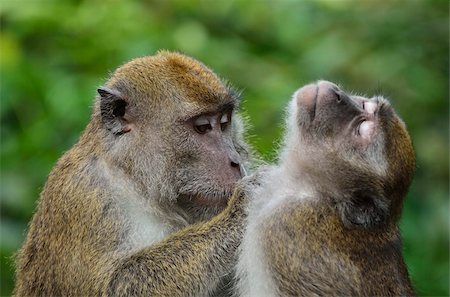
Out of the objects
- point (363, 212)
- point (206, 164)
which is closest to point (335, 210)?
point (363, 212)

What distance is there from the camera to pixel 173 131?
7082mm

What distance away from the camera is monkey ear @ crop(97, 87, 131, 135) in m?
7.10

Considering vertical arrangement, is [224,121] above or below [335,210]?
above

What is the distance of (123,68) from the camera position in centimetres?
740

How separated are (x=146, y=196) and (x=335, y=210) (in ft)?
4.21

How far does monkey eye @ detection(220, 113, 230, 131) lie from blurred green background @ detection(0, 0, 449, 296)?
253cm

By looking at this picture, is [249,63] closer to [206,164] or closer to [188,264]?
[206,164]

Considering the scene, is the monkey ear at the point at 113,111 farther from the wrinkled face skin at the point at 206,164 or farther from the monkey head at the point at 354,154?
the monkey head at the point at 354,154

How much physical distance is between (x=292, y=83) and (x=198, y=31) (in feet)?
4.01

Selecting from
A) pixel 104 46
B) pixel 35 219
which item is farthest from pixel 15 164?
pixel 35 219

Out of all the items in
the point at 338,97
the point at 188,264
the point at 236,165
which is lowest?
the point at 188,264

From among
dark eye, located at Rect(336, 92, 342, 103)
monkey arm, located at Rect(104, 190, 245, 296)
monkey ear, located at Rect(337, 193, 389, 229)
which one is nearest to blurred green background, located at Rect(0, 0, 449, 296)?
monkey arm, located at Rect(104, 190, 245, 296)

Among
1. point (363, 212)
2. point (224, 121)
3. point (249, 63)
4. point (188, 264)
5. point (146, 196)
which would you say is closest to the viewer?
point (363, 212)

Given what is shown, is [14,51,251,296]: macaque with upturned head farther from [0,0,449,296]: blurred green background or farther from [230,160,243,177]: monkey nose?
[0,0,449,296]: blurred green background
